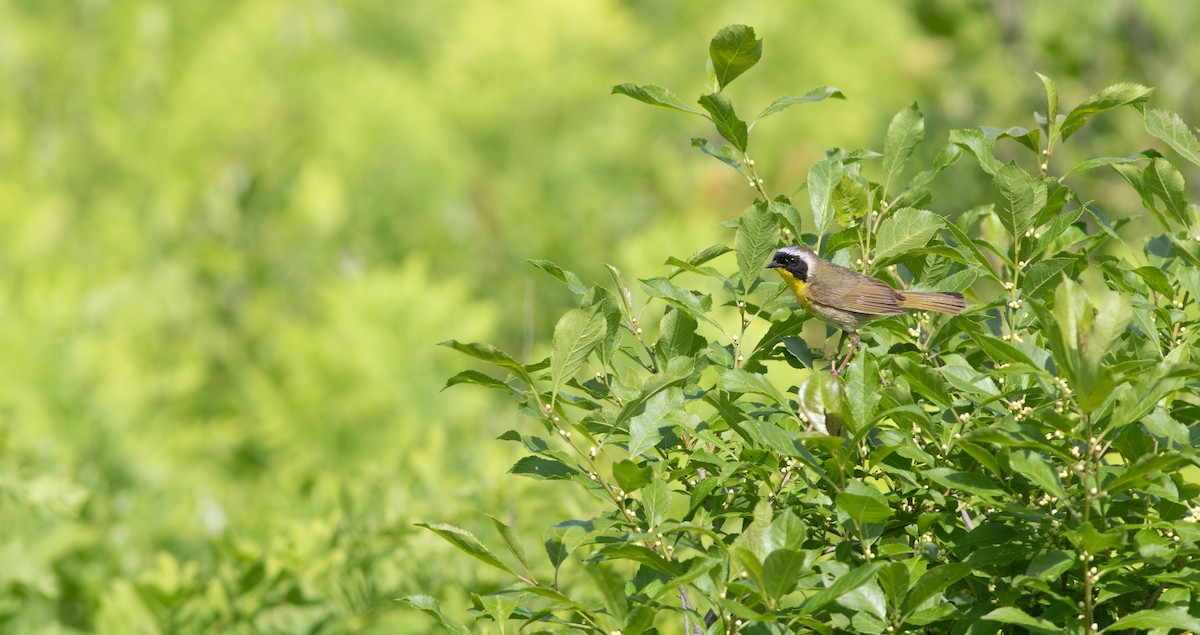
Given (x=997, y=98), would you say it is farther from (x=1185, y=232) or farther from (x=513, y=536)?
(x=513, y=536)

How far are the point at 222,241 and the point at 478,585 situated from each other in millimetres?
6319

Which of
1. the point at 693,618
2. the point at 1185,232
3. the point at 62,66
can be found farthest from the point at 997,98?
the point at 62,66

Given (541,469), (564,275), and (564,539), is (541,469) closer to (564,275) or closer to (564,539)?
(564,539)

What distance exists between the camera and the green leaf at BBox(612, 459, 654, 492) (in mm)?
1639

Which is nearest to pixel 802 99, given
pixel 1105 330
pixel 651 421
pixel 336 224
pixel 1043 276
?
pixel 1043 276

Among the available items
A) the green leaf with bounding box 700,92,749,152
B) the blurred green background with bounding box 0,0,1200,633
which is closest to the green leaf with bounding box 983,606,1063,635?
the green leaf with bounding box 700,92,749,152

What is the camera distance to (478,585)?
3.35 m

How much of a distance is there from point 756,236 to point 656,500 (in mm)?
414

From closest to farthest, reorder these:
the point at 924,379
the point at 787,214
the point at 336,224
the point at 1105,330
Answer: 1. the point at 1105,330
2. the point at 924,379
3. the point at 787,214
4. the point at 336,224

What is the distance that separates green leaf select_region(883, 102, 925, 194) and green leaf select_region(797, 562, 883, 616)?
2.27ft

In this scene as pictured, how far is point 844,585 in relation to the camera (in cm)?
148

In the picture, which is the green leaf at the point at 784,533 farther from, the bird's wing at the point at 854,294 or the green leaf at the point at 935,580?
the bird's wing at the point at 854,294

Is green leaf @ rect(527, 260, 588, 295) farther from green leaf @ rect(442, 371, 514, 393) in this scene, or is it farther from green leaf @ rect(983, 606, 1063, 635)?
green leaf @ rect(983, 606, 1063, 635)

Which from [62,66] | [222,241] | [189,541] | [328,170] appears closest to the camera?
[189,541]
